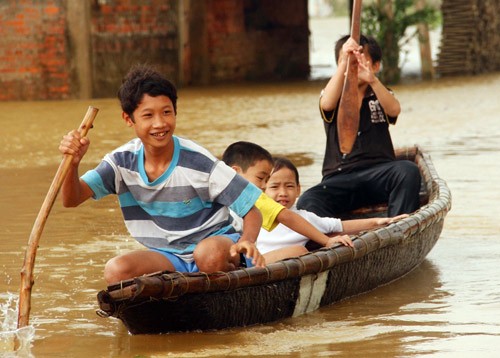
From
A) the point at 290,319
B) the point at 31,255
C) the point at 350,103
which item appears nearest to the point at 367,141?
the point at 350,103

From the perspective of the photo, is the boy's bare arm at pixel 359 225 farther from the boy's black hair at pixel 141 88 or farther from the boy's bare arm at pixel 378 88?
the boy's black hair at pixel 141 88

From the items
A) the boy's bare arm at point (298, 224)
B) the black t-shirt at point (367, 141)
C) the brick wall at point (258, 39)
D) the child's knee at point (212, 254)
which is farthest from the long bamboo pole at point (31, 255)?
the brick wall at point (258, 39)

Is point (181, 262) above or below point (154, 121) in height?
below

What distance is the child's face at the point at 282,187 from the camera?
5898 mm

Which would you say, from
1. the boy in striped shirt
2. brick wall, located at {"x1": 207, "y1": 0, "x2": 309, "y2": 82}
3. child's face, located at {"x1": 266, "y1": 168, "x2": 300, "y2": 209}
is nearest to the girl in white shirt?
child's face, located at {"x1": 266, "y1": 168, "x2": 300, "y2": 209}

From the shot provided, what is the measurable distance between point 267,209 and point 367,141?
6.69ft

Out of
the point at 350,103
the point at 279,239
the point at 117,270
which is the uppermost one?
the point at 350,103

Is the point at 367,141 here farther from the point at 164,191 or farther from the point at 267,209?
the point at 164,191

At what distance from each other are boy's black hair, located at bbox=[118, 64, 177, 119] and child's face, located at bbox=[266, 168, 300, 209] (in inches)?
39.5

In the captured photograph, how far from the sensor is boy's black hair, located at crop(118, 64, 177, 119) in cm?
503

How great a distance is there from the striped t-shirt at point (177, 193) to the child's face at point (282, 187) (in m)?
0.70

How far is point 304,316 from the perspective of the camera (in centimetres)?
538

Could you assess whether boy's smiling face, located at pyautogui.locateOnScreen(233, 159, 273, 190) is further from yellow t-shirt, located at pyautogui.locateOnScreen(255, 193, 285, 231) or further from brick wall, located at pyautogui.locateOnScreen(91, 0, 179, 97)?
brick wall, located at pyautogui.locateOnScreen(91, 0, 179, 97)

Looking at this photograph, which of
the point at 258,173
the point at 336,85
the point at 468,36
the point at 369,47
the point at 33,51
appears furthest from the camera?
the point at 468,36
